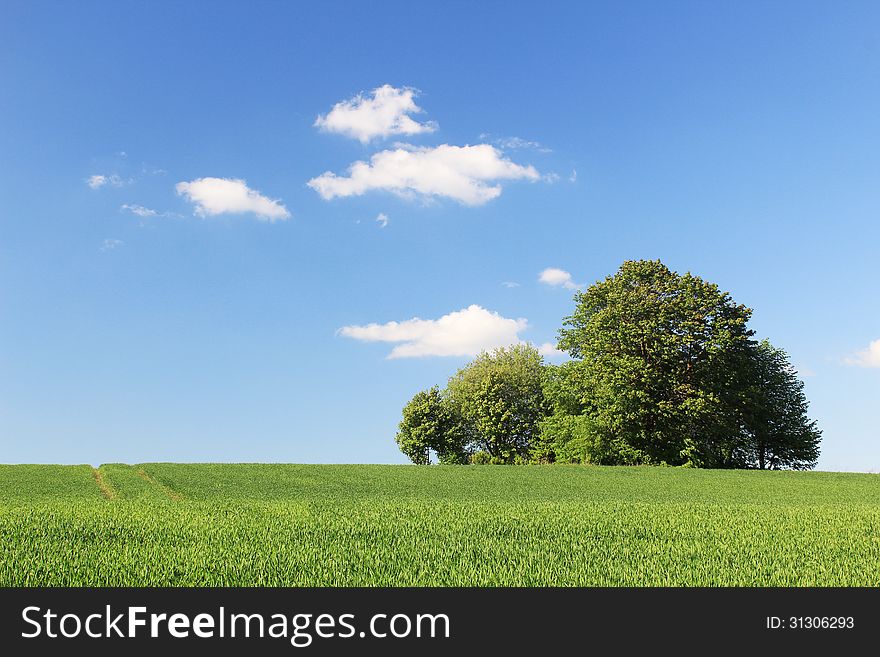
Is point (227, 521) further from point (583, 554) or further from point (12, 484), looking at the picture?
point (12, 484)

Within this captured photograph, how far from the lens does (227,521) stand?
38.6 feet

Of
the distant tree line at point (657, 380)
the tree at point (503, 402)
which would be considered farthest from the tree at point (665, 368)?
the tree at point (503, 402)

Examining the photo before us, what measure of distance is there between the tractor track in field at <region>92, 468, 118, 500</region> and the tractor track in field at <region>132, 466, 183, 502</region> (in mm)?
1537

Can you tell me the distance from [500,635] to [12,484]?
91.5 ft

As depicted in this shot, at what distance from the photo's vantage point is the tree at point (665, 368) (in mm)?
42406

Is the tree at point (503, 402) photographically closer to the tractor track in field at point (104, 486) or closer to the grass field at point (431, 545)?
the tractor track in field at point (104, 486)

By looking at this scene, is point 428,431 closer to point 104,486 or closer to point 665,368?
point 665,368

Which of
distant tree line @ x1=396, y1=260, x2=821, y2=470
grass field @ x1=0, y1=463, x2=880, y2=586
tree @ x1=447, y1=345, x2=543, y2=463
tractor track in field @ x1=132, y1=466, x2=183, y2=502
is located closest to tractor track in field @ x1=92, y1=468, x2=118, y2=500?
tractor track in field @ x1=132, y1=466, x2=183, y2=502

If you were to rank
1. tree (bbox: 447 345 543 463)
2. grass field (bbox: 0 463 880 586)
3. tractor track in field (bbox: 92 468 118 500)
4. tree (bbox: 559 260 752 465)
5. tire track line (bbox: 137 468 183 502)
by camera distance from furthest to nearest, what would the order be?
tree (bbox: 447 345 543 463), tree (bbox: 559 260 752 465), tractor track in field (bbox: 92 468 118 500), tire track line (bbox: 137 468 183 502), grass field (bbox: 0 463 880 586)

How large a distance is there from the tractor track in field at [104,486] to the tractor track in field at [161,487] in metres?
1.54

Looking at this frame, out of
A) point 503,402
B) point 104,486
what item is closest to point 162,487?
point 104,486

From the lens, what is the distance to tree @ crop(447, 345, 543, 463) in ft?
209

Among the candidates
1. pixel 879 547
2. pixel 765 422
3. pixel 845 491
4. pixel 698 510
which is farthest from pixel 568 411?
pixel 879 547

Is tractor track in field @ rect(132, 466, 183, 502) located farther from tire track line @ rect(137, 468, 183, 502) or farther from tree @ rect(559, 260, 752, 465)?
tree @ rect(559, 260, 752, 465)
